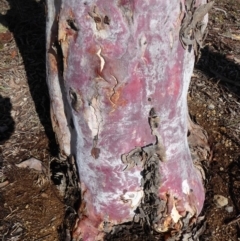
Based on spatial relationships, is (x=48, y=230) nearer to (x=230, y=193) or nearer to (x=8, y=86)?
(x=230, y=193)

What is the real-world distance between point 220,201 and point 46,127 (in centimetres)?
82

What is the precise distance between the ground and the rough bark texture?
12cm

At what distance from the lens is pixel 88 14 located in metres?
1.51

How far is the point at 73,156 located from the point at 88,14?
1.92ft

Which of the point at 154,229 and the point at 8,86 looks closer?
the point at 154,229

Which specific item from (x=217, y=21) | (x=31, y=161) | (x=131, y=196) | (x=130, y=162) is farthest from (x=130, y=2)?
(x=217, y=21)

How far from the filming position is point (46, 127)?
2400mm

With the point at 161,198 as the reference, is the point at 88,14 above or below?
above

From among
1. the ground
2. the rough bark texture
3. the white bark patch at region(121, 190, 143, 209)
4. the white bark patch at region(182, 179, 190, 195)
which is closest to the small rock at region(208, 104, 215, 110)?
the ground

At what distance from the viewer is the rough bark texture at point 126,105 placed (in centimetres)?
154

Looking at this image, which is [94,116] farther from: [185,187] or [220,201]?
[220,201]

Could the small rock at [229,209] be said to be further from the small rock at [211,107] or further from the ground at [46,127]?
the small rock at [211,107]

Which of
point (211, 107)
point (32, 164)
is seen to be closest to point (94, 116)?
point (32, 164)

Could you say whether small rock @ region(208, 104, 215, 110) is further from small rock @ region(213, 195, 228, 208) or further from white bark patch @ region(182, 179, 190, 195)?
white bark patch @ region(182, 179, 190, 195)
